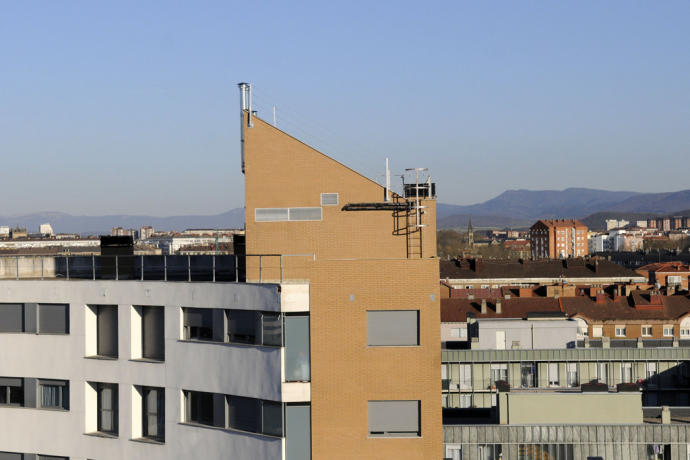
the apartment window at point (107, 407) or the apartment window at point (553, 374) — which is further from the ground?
the apartment window at point (107, 407)

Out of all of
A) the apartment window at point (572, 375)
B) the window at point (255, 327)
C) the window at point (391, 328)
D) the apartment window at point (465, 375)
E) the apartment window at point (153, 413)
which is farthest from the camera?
the apartment window at point (465, 375)

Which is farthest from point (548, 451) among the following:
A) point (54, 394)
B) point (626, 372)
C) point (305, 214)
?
point (626, 372)

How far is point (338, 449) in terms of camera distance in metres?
28.4

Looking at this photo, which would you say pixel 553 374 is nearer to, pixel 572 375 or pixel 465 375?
pixel 572 375

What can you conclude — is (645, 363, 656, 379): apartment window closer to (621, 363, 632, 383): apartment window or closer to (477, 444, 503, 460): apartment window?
(621, 363, 632, 383): apartment window

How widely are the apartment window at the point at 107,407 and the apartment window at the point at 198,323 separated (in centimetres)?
343

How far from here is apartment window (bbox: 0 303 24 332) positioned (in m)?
32.5

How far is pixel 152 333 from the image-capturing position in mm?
31109

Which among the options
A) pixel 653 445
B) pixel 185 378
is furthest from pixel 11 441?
pixel 653 445

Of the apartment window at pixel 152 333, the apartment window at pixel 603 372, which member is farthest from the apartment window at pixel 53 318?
the apartment window at pixel 603 372

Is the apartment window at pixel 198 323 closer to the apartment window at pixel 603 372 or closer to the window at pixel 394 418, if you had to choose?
the window at pixel 394 418

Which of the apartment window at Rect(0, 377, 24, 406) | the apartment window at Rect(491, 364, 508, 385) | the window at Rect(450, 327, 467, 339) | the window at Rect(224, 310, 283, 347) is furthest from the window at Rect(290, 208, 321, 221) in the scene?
the window at Rect(450, 327, 467, 339)

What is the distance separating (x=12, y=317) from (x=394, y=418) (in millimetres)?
13502

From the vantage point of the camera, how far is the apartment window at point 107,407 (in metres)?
31.6
